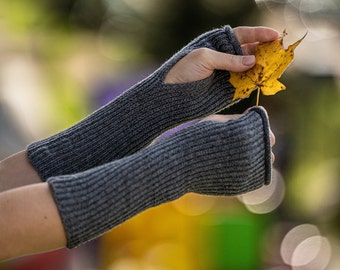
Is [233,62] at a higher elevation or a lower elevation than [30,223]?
higher

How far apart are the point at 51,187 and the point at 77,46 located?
117 inches

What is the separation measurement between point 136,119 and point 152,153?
0.83 feet

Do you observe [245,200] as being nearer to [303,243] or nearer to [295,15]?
[303,243]

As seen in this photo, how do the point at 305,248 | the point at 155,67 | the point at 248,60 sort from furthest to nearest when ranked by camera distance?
the point at 305,248 → the point at 155,67 → the point at 248,60

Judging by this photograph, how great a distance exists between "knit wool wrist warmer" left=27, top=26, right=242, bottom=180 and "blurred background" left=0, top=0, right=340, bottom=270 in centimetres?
179

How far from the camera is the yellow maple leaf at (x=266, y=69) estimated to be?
1652 mm

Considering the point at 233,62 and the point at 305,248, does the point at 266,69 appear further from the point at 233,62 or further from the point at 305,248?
the point at 305,248

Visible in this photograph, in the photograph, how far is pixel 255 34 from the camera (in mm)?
1690

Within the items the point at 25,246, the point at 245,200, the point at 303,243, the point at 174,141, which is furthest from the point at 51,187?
the point at 303,243

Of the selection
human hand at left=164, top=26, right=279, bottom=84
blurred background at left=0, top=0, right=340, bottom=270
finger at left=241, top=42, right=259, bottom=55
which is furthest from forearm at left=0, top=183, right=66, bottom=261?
blurred background at left=0, top=0, right=340, bottom=270

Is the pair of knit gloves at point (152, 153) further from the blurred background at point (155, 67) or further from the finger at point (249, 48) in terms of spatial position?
the blurred background at point (155, 67)

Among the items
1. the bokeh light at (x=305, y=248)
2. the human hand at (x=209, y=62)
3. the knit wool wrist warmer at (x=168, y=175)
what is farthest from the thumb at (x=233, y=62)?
the bokeh light at (x=305, y=248)

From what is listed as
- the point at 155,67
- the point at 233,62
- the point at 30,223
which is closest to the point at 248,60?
the point at 233,62

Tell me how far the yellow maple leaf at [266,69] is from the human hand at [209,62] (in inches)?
0.6
